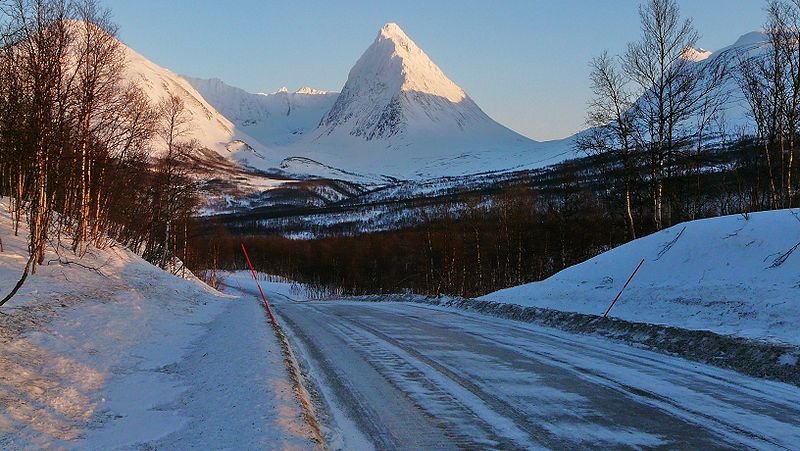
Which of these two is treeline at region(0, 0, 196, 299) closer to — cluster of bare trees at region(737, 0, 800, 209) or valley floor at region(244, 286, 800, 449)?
valley floor at region(244, 286, 800, 449)

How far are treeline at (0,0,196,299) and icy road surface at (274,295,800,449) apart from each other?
17.2ft

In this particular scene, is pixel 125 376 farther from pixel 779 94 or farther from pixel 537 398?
pixel 779 94

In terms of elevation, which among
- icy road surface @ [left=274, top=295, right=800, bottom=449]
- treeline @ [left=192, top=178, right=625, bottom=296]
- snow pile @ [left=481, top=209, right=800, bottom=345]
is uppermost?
treeline @ [left=192, top=178, right=625, bottom=296]

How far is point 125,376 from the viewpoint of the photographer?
774 cm

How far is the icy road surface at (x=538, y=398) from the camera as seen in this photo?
5.30 meters

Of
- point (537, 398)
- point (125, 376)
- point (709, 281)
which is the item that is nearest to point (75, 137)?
point (125, 376)

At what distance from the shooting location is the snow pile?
10.5 m

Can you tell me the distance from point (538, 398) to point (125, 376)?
5753 millimetres

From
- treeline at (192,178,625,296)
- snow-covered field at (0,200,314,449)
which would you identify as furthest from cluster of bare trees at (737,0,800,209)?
snow-covered field at (0,200,314,449)

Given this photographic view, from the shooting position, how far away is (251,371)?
7504 millimetres

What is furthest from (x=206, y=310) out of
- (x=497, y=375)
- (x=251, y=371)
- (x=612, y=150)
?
(x=612, y=150)

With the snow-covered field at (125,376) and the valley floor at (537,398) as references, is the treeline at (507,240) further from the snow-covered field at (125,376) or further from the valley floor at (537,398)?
the snow-covered field at (125,376)

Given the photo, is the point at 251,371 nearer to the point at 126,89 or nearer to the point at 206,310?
the point at 206,310

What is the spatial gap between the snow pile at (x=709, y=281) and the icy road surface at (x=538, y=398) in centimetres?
233
